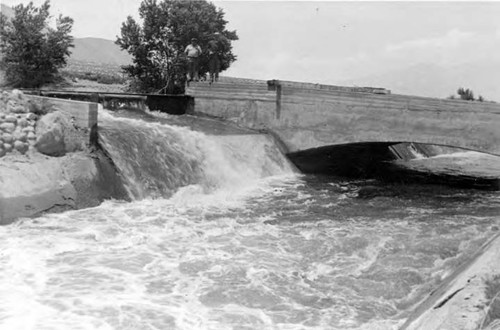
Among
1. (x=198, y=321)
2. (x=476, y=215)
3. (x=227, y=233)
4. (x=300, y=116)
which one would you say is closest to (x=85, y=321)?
(x=198, y=321)

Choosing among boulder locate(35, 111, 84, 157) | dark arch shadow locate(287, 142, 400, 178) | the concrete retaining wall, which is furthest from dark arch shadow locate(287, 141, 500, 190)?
the concrete retaining wall

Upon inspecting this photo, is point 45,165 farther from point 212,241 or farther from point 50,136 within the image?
point 212,241

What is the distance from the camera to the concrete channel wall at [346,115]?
1489cm

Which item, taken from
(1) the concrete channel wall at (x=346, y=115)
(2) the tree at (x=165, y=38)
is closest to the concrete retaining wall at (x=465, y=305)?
(1) the concrete channel wall at (x=346, y=115)

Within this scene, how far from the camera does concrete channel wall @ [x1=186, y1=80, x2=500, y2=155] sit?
48.9 ft

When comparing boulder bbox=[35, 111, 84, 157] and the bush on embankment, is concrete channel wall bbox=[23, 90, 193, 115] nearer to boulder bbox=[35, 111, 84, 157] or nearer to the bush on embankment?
boulder bbox=[35, 111, 84, 157]

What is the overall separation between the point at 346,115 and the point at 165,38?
14547 millimetres

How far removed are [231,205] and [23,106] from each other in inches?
188

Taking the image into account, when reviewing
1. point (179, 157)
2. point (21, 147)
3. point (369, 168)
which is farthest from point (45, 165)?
point (369, 168)

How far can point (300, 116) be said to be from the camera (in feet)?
55.2

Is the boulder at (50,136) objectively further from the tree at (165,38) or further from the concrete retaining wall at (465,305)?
the tree at (165,38)

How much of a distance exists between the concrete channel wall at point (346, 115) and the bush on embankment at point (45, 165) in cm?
732

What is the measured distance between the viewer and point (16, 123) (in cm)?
1015

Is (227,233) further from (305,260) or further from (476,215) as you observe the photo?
(476,215)
